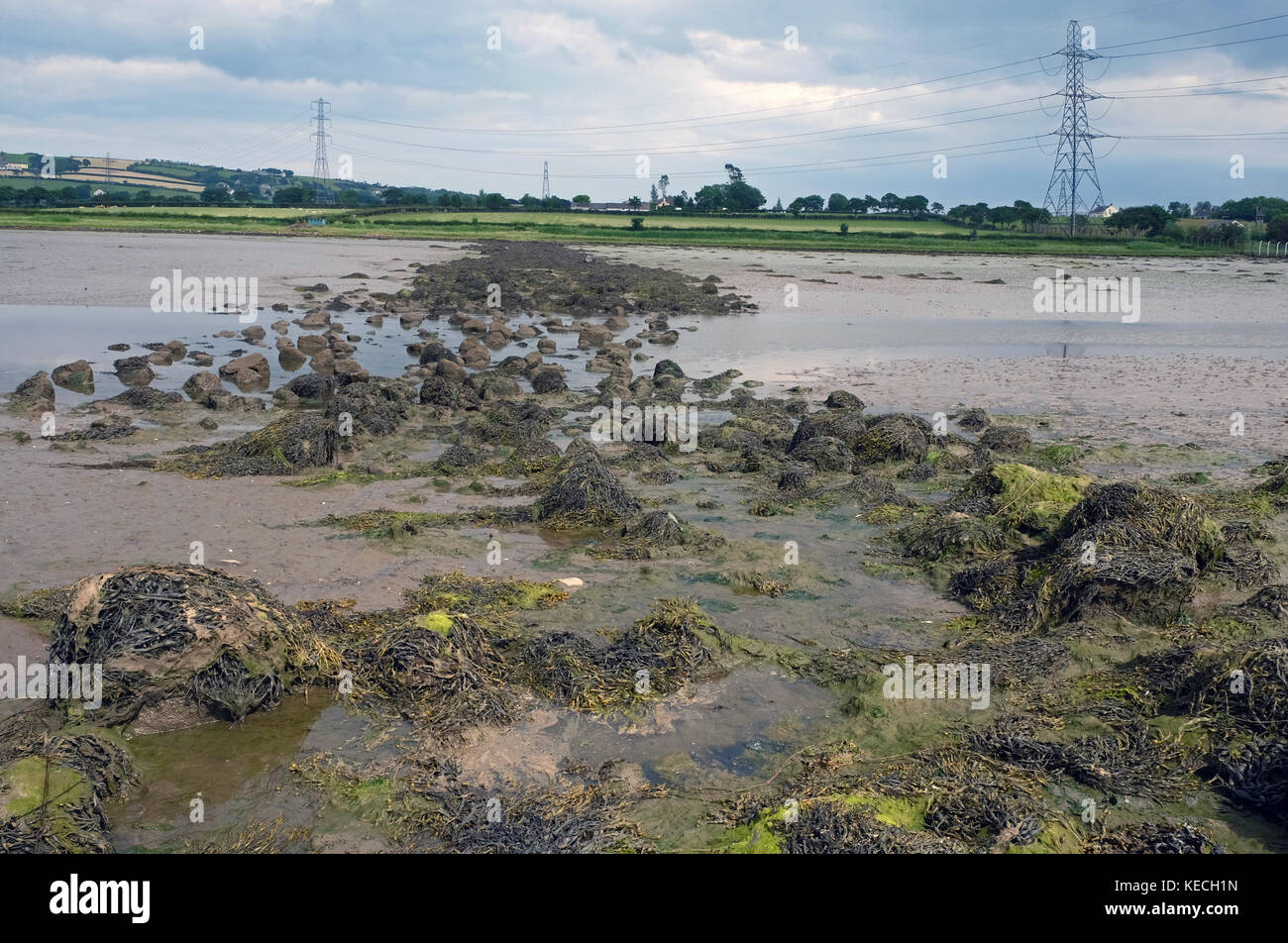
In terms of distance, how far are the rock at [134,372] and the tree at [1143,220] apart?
91.6 m

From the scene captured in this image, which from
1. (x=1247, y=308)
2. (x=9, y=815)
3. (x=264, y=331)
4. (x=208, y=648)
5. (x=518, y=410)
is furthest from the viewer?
(x=1247, y=308)

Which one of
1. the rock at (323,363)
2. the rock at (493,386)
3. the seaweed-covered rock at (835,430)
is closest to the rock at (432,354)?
the rock at (323,363)

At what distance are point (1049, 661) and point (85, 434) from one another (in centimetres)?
1456

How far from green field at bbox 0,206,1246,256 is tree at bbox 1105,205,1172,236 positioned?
5.39 m

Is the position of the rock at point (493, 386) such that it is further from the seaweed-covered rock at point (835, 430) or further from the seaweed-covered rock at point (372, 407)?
the seaweed-covered rock at point (835, 430)

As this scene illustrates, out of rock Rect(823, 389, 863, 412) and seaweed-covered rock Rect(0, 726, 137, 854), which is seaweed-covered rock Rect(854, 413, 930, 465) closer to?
rock Rect(823, 389, 863, 412)

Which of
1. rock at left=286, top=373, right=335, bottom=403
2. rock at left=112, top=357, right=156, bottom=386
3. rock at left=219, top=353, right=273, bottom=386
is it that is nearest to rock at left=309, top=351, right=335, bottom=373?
rock at left=219, top=353, right=273, bottom=386

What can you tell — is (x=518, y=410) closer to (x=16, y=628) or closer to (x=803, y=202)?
(x=16, y=628)

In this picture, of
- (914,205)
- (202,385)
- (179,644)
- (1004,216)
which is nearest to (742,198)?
(914,205)

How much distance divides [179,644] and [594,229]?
82094mm

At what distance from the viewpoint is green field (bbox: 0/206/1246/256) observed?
74.7 metres

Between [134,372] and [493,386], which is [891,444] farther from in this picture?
[134,372]

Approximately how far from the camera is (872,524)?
12.2m

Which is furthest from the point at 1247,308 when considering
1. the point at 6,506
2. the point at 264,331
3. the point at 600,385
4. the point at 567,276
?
the point at 6,506
